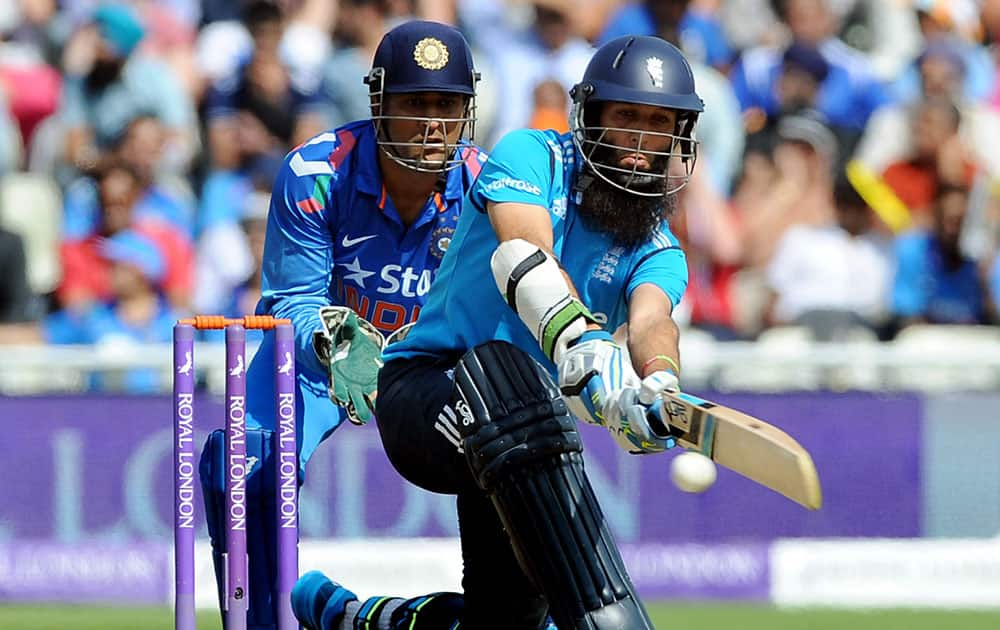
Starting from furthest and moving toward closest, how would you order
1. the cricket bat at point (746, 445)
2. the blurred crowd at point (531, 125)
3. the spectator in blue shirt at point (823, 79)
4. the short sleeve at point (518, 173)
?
the spectator in blue shirt at point (823, 79), the blurred crowd at point (531, 125), the short sleeve at point (518, 173), the cricket bat at point (746, 445)

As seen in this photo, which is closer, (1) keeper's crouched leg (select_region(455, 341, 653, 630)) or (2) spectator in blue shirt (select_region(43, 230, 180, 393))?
(1) keeper's crouched leg (select_region(455, 341, 653, 630))

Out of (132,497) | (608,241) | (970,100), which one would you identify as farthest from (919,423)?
(608,241)

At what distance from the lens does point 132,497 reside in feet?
22.9

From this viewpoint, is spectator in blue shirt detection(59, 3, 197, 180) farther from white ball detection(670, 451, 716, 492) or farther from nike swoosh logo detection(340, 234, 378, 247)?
white ball detection(670, 451, 716, 492)

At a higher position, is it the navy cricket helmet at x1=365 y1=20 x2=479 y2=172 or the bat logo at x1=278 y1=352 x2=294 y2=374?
the navy cricket helmet at x1=365 y1=20 x2=479 y2=172

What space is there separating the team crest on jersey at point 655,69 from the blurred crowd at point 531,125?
4.19 m

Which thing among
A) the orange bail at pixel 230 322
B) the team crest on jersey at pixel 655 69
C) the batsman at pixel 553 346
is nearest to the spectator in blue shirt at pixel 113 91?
the orange bail at pixel 230 322

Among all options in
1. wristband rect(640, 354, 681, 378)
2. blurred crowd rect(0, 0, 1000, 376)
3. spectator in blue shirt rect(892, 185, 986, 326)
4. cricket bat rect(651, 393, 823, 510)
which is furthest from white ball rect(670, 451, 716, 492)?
spectator in blue shirt rect(892, 185, 986, 326)

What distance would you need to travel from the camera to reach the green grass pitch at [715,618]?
6.23 m

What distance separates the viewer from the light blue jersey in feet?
12.5

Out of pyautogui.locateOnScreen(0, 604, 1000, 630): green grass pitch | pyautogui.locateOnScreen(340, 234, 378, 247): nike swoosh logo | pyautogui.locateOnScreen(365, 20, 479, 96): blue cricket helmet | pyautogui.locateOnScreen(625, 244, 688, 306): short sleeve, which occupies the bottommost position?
pyautogui.locateOnScreen(0, 604, 1000, 630): green grass pitch

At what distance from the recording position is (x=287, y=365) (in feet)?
13.9

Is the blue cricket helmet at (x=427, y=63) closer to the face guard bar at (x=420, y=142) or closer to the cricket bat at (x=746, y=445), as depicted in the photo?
the face guard bar at (x=420, y=142)

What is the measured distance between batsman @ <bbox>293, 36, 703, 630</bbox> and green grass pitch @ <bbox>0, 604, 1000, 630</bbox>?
7.46 feet
